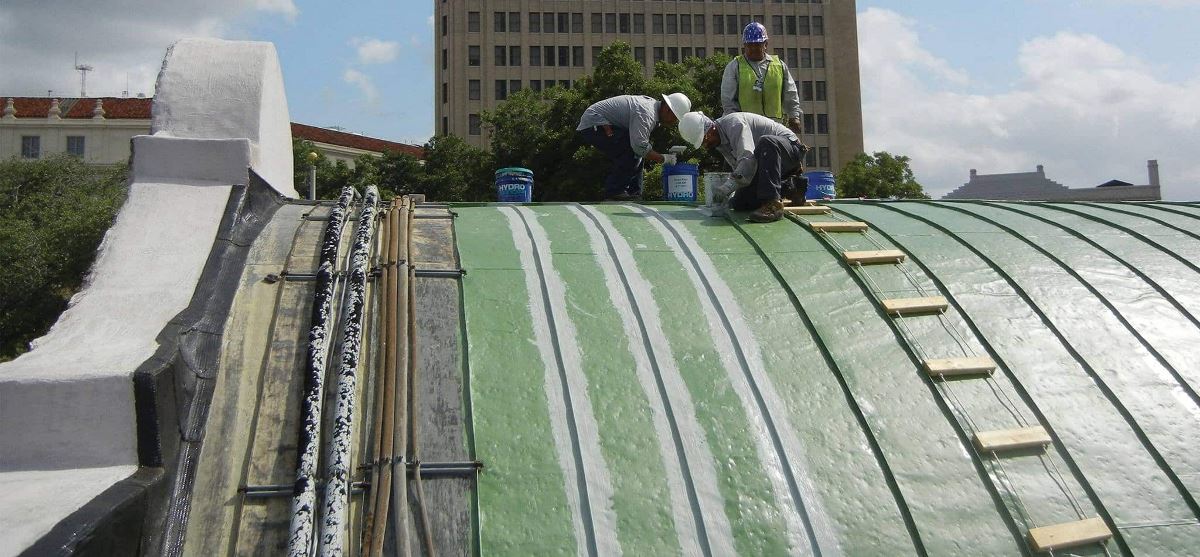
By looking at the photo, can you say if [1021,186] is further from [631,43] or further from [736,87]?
[736,87]

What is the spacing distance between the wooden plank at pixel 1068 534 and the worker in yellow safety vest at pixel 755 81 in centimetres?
608

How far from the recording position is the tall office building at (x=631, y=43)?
72.4 meters

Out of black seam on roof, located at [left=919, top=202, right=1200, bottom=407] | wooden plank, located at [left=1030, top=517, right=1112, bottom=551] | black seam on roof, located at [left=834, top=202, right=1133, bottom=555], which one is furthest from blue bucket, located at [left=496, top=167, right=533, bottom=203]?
wooden plank, located at [left=1030, top=517, right=1112, bottom=551]

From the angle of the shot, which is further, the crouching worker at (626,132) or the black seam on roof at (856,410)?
the crouching worker at (626,132)

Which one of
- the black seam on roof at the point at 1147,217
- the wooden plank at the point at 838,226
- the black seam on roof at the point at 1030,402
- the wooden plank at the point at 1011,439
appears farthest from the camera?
the black seam on roof at the point at 1147,217

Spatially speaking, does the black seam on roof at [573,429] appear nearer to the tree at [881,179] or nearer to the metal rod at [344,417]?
the metal rod at [344,417]

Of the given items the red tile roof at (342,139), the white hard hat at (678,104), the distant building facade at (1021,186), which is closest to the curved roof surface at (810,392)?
the white hard hat at (678,104)

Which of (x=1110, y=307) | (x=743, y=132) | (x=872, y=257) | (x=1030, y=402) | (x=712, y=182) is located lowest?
(x=1030, y=402)

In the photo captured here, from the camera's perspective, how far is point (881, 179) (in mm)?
37000

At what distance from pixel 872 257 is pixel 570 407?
2.89 metres

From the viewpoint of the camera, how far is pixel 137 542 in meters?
3.80

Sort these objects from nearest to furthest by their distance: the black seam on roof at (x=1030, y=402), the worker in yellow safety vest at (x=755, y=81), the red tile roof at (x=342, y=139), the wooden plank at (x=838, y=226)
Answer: the black seam on roof at (x=1030, y=402), the wooden plank at (x=838, y=226), the worker in yellow safety vest at (x=755, y=81), the red tile roof at (x=342, y=139)

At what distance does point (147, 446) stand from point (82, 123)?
68.6m

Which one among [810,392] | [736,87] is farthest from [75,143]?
[810,392]
